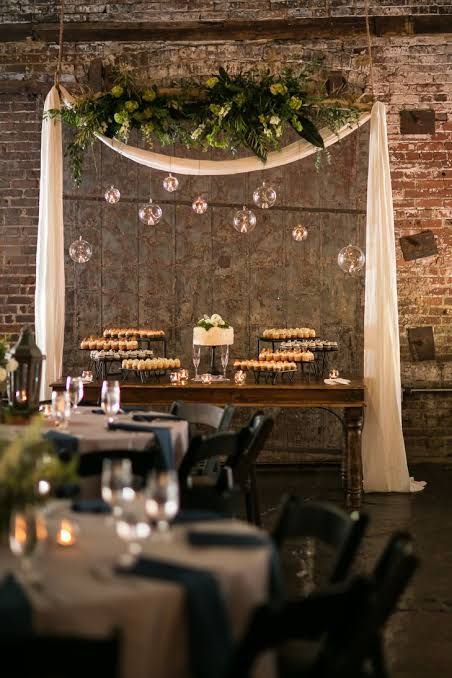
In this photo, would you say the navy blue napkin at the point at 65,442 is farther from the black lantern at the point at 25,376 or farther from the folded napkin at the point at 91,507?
the folded napkin at the point at 91,507

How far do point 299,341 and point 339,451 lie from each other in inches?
51.3

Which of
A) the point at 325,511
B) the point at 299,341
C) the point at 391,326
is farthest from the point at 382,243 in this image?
the point at 325,511

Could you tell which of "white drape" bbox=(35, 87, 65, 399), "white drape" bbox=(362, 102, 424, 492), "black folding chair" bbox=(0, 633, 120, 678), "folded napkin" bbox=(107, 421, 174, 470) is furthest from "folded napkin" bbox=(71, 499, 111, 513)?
"white drape" bbox=(362, 102, 424, 492)

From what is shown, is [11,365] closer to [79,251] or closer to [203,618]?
[79,251]

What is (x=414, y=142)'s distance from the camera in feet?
31.4

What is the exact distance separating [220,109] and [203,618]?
5729 millimetres

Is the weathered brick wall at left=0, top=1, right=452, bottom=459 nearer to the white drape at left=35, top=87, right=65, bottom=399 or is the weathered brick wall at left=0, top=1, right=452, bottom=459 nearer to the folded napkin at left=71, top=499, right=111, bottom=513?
the white drape at left=35, top=87, right=65, bottom=399

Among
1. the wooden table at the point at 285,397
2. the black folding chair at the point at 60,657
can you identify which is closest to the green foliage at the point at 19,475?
the black folding chair at the point at 60,657

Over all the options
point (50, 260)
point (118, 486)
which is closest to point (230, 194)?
point (50, 260)

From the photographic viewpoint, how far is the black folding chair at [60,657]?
2227mm

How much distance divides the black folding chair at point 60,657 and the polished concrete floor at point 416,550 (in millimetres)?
2509

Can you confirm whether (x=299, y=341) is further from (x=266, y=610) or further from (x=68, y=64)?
(x=266, y=610)

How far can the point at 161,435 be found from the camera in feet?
18.7

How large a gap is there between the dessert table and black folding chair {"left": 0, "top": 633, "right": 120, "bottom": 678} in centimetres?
17
